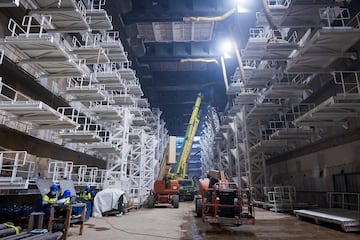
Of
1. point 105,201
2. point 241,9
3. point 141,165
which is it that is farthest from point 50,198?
point 241,9

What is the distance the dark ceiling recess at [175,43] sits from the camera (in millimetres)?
19297

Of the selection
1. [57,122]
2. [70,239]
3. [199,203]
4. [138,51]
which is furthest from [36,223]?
[138,51]

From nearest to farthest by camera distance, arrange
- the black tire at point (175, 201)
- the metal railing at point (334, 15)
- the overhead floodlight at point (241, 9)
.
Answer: the metal railing at point (334, 15), the black tire at point (175, 201), the overhead floodlight at point (241, 9)

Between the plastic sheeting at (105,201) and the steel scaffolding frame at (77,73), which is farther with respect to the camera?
the plastic sheeting at (105,201)

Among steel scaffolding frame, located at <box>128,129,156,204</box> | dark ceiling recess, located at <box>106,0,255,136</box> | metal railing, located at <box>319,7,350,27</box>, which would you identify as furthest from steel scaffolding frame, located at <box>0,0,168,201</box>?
metal railing, located at <box>319,7,350,27</box>

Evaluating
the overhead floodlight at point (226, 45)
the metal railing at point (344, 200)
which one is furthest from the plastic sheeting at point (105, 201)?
the overhead floodlight at point (226, 45)

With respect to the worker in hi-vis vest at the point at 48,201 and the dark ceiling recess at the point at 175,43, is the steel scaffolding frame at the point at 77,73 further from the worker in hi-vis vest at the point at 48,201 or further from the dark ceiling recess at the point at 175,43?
the worker in hi-vis vest at the point at 48,201

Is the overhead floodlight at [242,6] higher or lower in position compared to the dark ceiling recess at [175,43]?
higher

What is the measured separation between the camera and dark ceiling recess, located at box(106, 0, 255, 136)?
760 inches

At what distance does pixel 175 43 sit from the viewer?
2484cm

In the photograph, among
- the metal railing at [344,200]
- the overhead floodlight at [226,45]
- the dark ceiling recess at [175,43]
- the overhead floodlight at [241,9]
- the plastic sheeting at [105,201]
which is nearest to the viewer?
the metal railing at [344,200]

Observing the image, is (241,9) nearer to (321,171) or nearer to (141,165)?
(321,171)

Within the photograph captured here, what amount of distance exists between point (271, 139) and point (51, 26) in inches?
528

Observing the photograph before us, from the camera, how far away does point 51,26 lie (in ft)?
40.4
